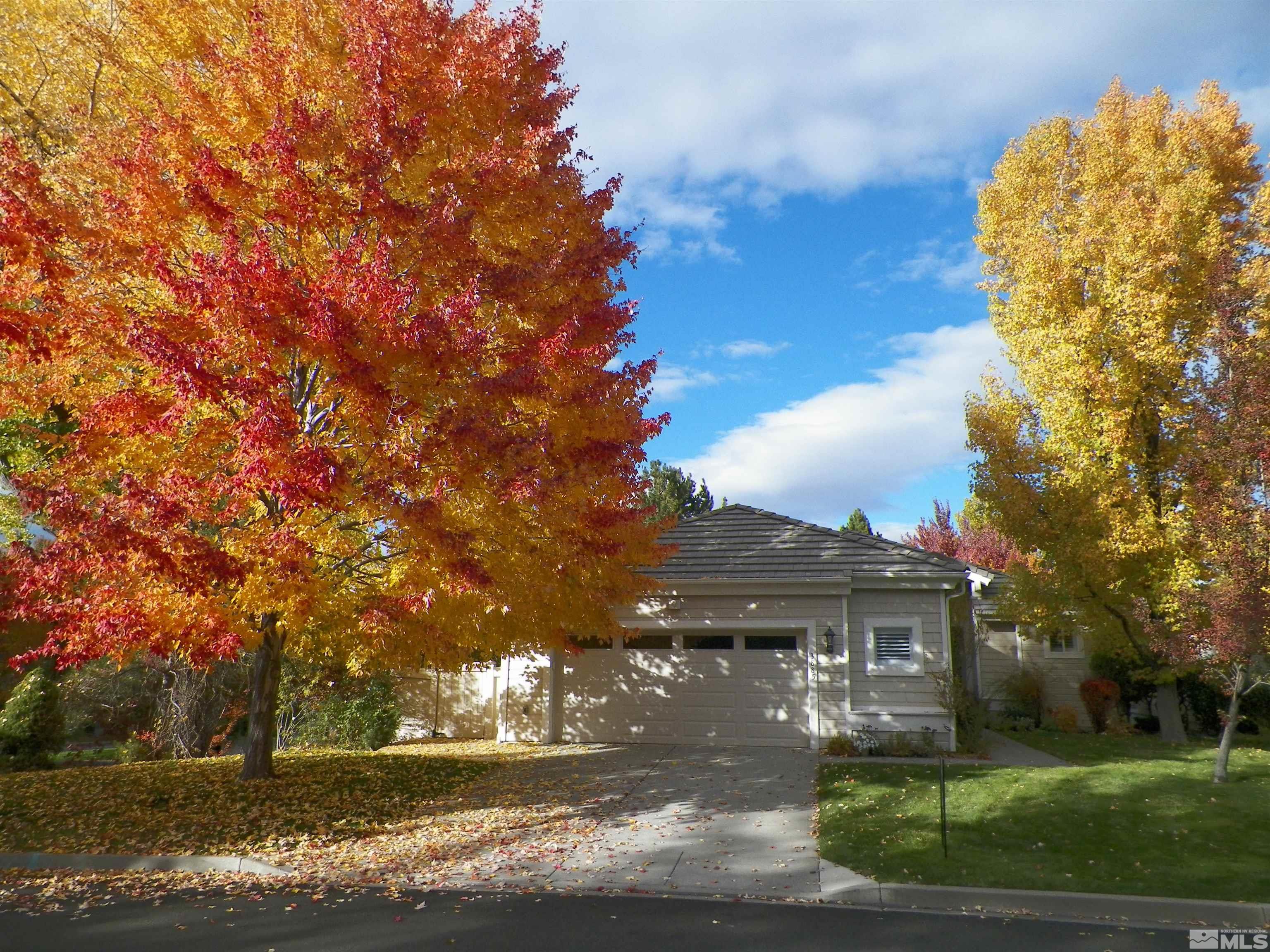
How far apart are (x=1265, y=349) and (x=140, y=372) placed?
16.4 m

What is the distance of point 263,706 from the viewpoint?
11086mm

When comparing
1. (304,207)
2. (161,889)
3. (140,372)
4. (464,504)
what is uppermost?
(304,207)

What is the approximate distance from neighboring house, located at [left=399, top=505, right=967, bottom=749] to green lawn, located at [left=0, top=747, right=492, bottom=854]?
2980mm

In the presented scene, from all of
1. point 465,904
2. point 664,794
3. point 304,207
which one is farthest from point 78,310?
point 664,794

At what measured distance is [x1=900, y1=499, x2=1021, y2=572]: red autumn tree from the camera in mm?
31656

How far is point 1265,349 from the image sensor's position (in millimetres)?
13172

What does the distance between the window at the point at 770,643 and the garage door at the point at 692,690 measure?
0.05 feet

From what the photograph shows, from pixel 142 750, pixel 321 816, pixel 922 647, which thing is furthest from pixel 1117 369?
pixel 142 750

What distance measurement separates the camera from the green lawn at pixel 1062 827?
7.29m

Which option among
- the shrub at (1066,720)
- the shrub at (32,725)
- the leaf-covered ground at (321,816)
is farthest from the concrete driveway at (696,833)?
the shrub at (32,725)

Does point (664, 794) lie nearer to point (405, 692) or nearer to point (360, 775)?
point (360, 775)

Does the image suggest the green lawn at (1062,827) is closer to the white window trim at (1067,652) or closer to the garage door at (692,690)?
the garage door at (692,690)

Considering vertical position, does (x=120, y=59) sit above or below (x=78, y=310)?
above

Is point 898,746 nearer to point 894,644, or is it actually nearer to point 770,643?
point 894,644
